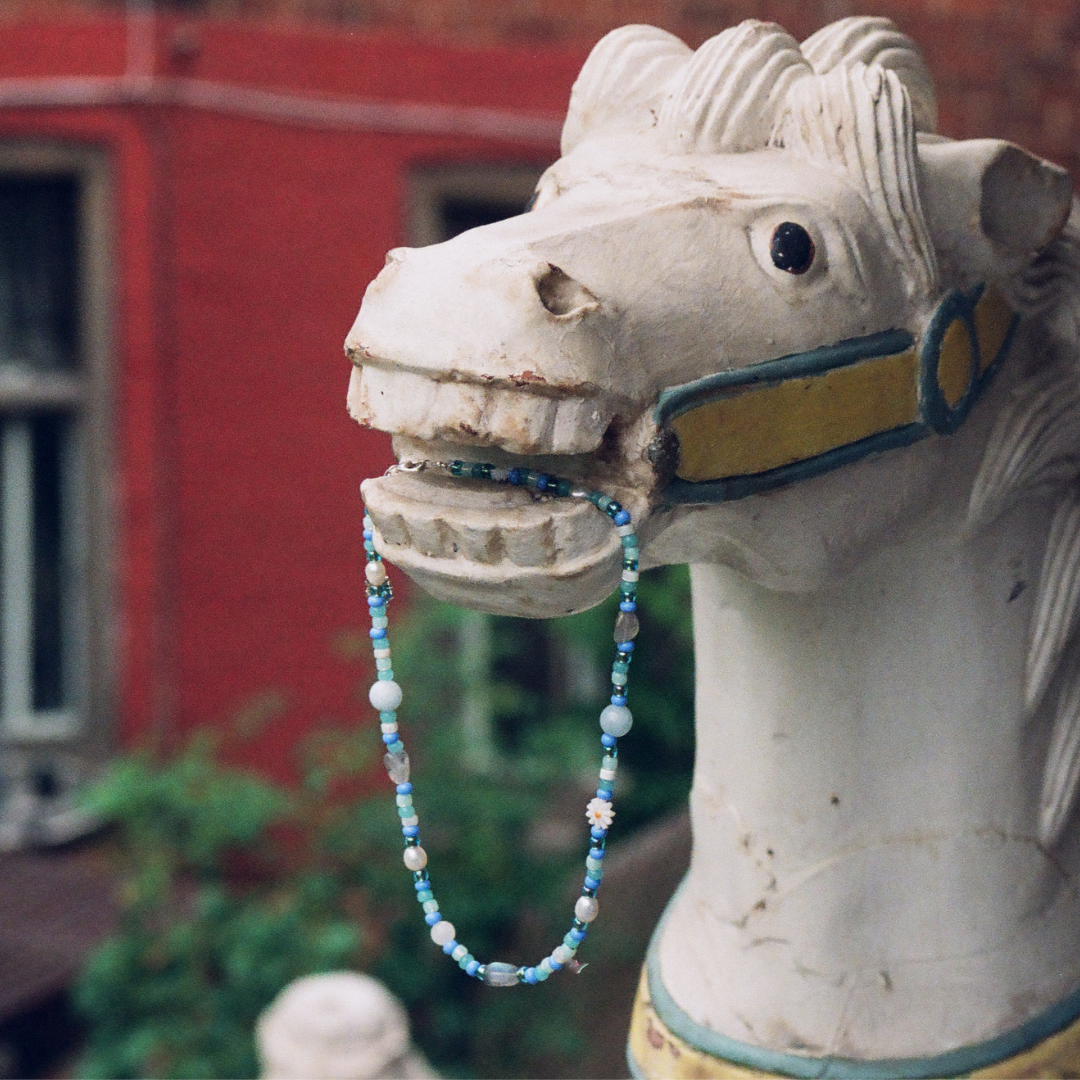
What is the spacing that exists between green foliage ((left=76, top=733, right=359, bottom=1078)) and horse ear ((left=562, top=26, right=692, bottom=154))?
1.73 m

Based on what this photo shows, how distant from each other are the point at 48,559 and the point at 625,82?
2.70m

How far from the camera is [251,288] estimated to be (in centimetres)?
314

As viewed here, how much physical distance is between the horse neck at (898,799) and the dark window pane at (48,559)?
102 inches

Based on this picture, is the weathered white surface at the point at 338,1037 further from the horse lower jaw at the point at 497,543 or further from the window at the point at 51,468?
the window at the point at 51,468

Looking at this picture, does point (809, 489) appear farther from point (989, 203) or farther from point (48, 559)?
point (48, 559)

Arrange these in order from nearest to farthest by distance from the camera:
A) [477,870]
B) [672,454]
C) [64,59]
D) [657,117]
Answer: [672,454] → [657,117] → [477,870] → [64,59]

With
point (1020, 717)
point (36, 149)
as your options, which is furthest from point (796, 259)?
point (36, 149)

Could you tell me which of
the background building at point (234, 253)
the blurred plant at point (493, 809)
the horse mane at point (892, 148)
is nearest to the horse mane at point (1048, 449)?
the horse mane at point (892, 148)

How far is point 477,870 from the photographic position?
8.60 ft

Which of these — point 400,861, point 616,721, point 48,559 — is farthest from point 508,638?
point 616,721

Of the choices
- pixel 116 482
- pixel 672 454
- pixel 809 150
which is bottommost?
pixel 116 482

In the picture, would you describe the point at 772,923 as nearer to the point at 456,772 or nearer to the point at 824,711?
the point at 824,711

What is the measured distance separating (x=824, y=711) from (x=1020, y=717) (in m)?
0.11

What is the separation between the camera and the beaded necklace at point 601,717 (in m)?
0.75
